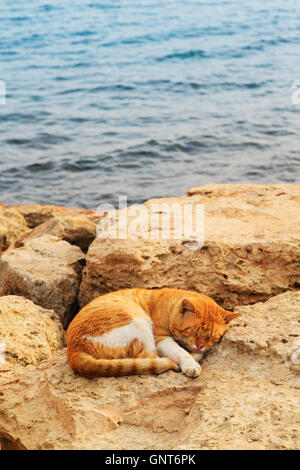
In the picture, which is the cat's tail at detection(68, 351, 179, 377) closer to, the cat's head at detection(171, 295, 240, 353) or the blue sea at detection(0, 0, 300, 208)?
the cat's head at detection(171, 295, 240, 353)

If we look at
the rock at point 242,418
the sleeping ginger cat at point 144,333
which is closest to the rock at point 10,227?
the sleeping ginger cat at point 144,333

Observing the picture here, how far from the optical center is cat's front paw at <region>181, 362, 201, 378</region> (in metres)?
3.46

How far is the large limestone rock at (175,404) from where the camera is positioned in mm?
2855

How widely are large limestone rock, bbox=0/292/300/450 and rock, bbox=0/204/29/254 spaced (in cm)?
345

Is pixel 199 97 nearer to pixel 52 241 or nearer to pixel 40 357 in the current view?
pixel 52 241

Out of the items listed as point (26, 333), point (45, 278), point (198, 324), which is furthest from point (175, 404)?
point (45, 278)

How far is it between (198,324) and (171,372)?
1.26ft

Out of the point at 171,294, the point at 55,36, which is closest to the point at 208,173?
the point at 171,294

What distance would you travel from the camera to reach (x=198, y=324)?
3.74 metres

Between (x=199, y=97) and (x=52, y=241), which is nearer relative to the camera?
(x=52, y=241)

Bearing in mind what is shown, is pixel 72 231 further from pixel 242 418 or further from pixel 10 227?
pixel 242 418

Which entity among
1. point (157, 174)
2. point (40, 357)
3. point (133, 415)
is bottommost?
point (157, 174)

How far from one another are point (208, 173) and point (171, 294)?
654 centimetres

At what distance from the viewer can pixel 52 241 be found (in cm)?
581
